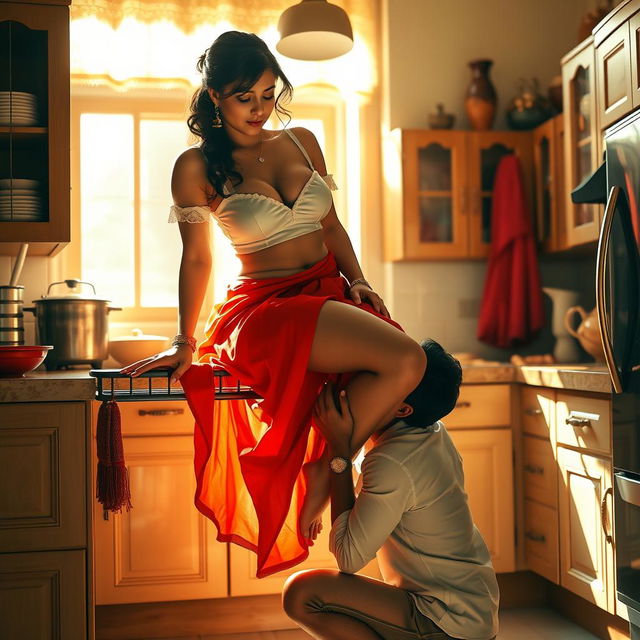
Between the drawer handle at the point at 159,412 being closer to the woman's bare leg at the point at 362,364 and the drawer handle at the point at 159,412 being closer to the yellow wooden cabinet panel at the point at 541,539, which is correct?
the woman's bare leg at the point at 362,364

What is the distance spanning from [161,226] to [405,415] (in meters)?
2.08

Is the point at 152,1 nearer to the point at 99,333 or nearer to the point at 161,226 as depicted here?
the point at 161,226

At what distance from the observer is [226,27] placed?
341cm

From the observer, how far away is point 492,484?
3.06 m

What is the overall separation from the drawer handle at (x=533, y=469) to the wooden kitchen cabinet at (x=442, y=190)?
90 cm

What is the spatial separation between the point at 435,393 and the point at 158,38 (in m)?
2.25

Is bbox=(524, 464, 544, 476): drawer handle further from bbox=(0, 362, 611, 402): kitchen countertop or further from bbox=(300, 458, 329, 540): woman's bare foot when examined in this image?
bbox=(300, 458, 329, 540): woman's bare foot

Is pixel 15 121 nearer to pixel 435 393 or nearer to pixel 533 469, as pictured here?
pixel 435 393

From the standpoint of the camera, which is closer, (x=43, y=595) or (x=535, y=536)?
(x=43, y=595)

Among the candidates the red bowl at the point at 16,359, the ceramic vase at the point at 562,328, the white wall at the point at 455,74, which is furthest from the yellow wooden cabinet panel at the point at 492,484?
the red bowl at the point at 16,359

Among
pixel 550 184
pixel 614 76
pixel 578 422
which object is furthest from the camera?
pixel 550 184

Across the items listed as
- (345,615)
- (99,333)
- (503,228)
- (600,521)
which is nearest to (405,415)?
(345,615)

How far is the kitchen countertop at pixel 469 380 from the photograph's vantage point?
2.10m

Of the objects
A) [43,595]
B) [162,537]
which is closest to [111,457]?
[43,595]
